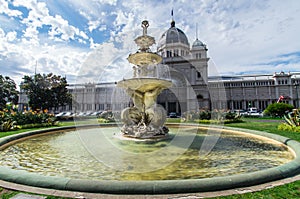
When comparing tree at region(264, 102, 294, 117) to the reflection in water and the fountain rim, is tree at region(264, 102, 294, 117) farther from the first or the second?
the fountain rim

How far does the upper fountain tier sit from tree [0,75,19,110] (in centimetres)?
3897

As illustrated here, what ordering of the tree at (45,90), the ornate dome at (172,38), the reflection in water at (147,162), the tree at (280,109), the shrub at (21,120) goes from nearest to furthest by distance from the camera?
the reflection in water at (147,162), the shrub at (21,120), the tree at (280,109), the tree at (45,90), the ornate dome at (172,38)

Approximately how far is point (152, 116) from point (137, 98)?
1.73m

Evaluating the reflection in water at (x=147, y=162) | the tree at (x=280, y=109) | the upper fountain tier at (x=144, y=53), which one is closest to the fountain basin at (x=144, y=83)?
the upper fountain tier at (x=144, y=53)

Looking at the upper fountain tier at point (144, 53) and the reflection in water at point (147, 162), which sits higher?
the upper fountain tier at point (144, 53)

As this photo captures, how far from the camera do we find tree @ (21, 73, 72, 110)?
101ft

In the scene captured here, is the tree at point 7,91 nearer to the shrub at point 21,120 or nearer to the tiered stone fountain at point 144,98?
the shrub at point 21,120

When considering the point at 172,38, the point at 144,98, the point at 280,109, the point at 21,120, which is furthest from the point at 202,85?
the point at 21,120

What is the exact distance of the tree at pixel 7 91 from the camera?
38000 millimetres

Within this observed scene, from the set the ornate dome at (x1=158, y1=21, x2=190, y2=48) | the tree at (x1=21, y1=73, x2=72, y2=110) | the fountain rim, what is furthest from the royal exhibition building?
the fountain rim

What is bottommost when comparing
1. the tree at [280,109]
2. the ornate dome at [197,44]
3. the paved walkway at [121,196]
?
the paved walkway at [121,196]

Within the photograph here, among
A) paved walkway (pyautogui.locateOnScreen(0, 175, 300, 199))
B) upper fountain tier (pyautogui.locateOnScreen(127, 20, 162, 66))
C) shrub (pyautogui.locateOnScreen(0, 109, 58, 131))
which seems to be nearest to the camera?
paved walkway (pyautogui.locateOnScreen(0, 175, 300, 199))

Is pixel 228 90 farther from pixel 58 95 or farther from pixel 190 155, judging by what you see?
pixel 190 155

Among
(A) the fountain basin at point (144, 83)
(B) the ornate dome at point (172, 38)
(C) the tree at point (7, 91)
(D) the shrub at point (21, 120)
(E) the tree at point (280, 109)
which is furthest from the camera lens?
(B) the ornate dome at point (172, 38)
